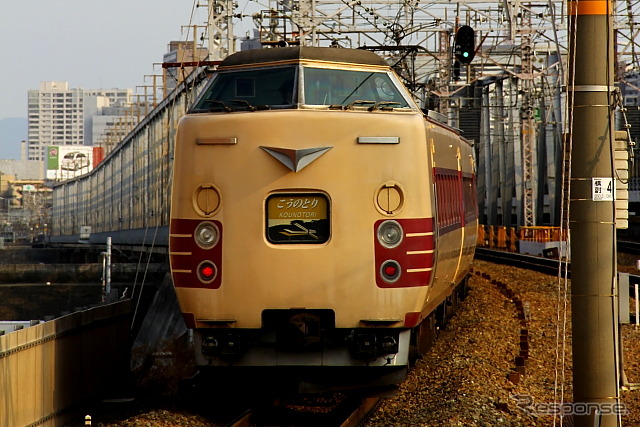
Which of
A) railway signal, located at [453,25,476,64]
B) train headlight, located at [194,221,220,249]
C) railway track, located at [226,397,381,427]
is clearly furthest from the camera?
railway signal, located at [453,25,476,64]

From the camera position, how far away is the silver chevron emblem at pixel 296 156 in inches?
388

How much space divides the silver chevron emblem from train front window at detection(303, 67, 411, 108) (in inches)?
27.0

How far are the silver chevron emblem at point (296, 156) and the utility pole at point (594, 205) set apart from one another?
103 inches

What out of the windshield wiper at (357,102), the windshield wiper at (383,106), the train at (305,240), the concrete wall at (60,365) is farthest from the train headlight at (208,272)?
the concrete wall at (60,365)

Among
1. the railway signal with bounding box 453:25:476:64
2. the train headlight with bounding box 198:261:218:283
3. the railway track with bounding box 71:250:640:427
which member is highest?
the railway signal with bounding box 453:25:476:64

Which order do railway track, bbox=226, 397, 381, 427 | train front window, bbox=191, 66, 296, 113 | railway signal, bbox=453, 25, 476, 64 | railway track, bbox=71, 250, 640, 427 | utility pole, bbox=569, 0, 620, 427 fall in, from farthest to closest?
1. railway signal, bbox=453, 25, 476, 64
2. train front window, bbox=191, 66, 296, 113
3. railway track, bbox=226, 397, 381, 427
4. railway track, bbox=71, 250, 640, 427
5. utility pole, bbox=569, 0, 620, 427

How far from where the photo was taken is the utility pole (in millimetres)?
8094

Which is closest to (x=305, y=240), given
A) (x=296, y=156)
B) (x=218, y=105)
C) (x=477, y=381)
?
(x=296, y=156)

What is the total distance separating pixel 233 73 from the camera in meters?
10.8

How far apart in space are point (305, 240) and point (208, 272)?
0.96 m

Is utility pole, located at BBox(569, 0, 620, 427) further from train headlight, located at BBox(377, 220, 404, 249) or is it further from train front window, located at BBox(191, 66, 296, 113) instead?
train front window, located at BBox(191, 66, 296, 113)

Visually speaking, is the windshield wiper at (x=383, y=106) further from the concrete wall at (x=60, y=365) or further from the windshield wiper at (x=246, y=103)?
the concrete wall at (x=60, y=365)

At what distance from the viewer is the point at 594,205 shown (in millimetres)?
8117

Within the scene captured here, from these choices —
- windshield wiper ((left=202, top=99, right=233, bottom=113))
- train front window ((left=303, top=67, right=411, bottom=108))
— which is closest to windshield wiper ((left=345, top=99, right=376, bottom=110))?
train front window ((left=303, top=67, right=411, bottom=108))
